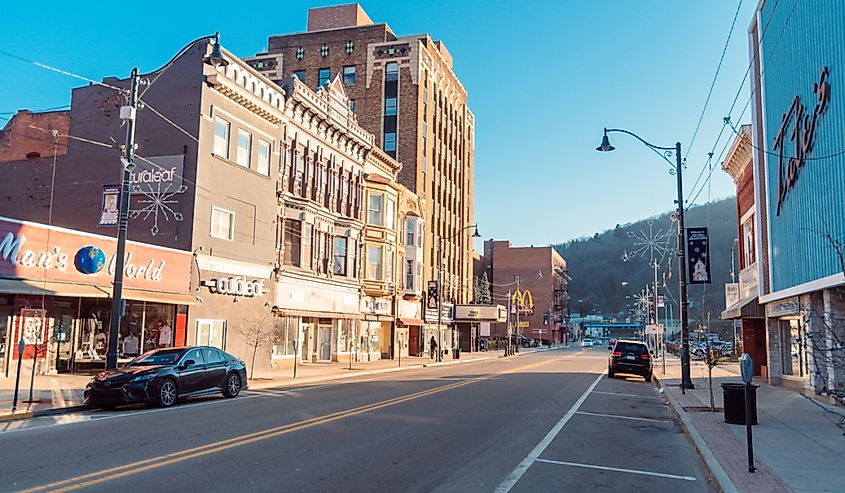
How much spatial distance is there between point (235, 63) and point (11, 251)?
42.9 ft

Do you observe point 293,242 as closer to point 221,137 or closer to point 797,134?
point 221,137

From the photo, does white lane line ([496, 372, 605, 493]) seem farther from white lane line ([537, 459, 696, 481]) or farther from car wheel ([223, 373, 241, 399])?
car wheel ([223, 373, 241, 399])

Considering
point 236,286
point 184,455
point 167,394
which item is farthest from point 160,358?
point 236,286

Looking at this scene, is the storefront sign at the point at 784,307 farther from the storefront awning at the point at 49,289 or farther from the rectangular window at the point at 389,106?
the rectangular window at the point at 389,106

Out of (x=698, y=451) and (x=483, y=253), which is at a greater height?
(x=483, y=253)

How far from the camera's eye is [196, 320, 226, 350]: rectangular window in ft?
87.6

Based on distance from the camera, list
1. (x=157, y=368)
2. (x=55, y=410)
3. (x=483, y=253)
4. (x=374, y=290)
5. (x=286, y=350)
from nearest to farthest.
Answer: (x=55, y=410) < (x=157, y=368) < (x=286, y=350) < (x=374, y=290) < (x=483, y=253)

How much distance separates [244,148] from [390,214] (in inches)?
643

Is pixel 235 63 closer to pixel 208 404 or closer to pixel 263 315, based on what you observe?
pixel 263 315

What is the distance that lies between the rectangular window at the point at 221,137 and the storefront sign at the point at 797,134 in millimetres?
20546

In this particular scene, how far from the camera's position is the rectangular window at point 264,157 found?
31688mm

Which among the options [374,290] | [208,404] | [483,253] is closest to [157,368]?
[208,404]

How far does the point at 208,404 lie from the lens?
17.2 m

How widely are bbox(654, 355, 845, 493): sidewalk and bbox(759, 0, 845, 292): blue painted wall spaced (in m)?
3.53
